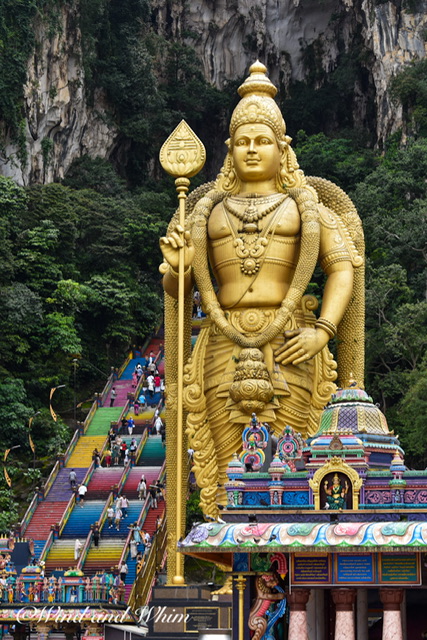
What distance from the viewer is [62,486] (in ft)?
94.7

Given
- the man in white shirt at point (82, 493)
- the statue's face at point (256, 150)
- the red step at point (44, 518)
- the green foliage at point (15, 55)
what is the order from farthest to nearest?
1. the green foliage at point (15, 55)
2. the man in white shirt at point (82, 493)
3. the red step at point (44, 518)
4. the statue's face at point (256, 150)

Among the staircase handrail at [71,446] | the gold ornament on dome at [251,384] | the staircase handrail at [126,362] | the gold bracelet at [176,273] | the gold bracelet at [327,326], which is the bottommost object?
the staircase handrail at [71,446]

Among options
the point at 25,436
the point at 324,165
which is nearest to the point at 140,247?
the point at 324,165

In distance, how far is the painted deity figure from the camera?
13.3 meters

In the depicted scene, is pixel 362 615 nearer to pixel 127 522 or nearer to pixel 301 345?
pixel 301 345

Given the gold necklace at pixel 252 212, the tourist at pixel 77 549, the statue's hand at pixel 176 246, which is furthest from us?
the tourist at pixel 77 549

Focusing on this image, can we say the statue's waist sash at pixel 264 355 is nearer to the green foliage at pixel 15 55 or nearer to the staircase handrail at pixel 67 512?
the staircase handrail at pixel 67 512

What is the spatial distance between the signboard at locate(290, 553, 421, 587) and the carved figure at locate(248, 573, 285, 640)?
0.31 m

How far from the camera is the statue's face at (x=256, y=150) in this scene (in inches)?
747

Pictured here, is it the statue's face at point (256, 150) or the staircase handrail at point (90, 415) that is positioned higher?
the statue's face at point (256, 150)

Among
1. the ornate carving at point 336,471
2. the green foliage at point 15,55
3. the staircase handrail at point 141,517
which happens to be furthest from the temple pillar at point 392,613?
the green foliage at point 15,55

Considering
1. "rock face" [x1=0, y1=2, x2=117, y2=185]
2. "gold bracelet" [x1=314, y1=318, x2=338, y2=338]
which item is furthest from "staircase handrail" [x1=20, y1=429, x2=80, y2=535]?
"rock face" [x1=0, y1=2, x2=117, y2=185]

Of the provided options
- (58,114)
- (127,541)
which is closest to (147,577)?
(127,541)

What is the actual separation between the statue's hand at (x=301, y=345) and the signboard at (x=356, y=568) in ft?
17.7
